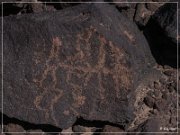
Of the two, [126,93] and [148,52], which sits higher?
[148,52]

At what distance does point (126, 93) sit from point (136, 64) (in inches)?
6.3

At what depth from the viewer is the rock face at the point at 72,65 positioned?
2.52m

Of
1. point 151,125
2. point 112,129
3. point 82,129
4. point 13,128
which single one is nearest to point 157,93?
point 151,125

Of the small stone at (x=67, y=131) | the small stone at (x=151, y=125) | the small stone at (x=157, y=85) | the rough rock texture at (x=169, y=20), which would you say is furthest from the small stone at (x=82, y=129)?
the rough rock texture at (x=169, y=20)

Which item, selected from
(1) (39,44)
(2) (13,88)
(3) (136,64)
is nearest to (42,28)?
(1) (39,44)

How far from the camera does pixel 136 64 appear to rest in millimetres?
2619

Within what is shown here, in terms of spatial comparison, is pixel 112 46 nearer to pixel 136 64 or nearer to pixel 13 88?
pixel 136 64

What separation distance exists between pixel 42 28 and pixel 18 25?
0.13 meters

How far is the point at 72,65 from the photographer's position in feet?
8.45

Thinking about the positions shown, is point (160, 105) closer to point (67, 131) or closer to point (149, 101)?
point (149, 101)

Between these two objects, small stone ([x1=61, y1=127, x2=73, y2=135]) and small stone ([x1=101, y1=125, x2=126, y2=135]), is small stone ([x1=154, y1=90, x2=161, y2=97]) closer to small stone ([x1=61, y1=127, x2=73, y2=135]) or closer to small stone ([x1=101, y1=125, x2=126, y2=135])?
small stone ([x1=101, y1=125, x2=126, y2=135])

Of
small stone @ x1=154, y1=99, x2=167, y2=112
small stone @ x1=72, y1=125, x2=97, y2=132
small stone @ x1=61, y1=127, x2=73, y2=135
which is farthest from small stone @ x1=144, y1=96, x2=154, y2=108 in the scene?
small stone @ x1=61, y1=127, x2=73, y2=135

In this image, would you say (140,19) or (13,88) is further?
(140,19)

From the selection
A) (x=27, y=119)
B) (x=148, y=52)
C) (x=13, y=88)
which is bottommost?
(x=27, y=119)
